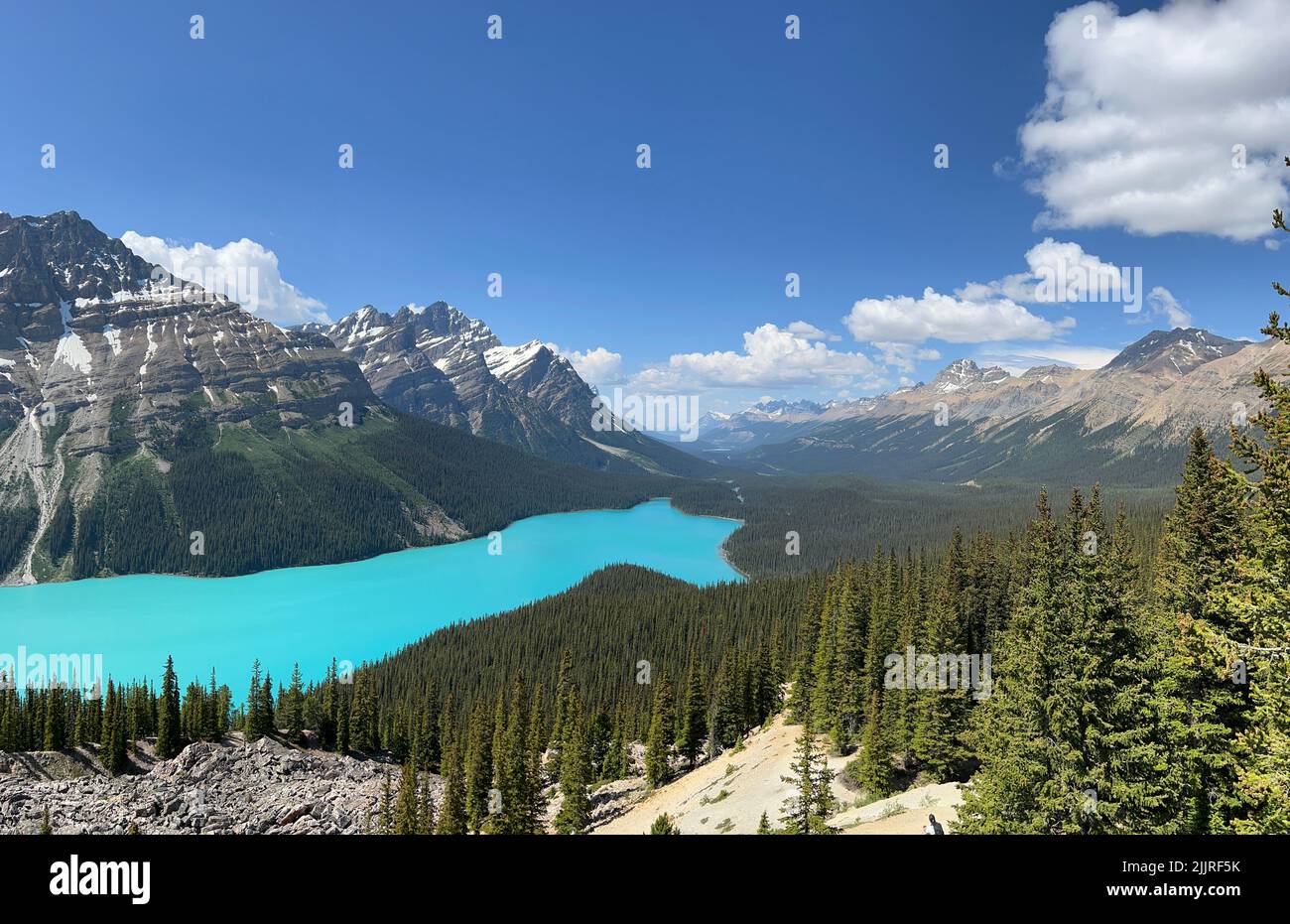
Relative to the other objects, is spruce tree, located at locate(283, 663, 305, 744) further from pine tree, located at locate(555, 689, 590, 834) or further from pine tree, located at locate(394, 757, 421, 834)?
pine tree, located at locate(555, 689, 590, 834)

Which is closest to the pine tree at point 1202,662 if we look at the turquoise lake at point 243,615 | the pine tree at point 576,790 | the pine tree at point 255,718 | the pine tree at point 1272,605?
the pine tree at point 1272,605

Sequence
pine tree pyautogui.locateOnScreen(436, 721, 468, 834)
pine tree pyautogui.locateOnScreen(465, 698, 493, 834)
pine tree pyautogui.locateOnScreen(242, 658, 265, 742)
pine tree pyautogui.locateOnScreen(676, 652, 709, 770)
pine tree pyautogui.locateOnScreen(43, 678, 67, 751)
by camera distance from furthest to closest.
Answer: pine tree pyautogui.locateOnScreen(676, 652, 709, 770)
pine tree pyautogui.locateOnScreen(242, 658, 265, 742)
pine tree pyautogui.locateOnScreen(43, 678, 67, 751)
pine tree pyautogui.locateOnScreen(465, 698, 493, 834)
pine tree pyautogui.locateOnScreen(436, 721, 468, 834)

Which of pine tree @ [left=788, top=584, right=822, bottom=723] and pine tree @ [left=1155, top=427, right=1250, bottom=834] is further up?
pine tree @ [left=1155, top=427, right=1250, bottom=834]

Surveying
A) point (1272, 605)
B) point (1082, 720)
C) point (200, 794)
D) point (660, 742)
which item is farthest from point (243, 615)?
point (1272, 605)

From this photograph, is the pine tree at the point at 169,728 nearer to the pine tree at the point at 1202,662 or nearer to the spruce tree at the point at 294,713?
the spruce tree at the point at 294,713

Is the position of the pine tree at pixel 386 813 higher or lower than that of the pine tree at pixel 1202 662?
lower

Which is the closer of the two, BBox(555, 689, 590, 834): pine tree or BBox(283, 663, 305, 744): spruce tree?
BBox(555, 689, 590, 834): pine tree

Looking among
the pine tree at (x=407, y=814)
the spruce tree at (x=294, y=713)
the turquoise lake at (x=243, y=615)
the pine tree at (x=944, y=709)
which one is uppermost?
the pine tree at (x=944, y=709)

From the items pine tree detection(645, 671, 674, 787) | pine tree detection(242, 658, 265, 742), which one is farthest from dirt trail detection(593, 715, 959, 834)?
pine tree detection(242, 658, 265, 742)

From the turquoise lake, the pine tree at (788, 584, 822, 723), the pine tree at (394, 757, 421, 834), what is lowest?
the turquoise lake

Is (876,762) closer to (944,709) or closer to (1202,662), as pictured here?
(944,709)
